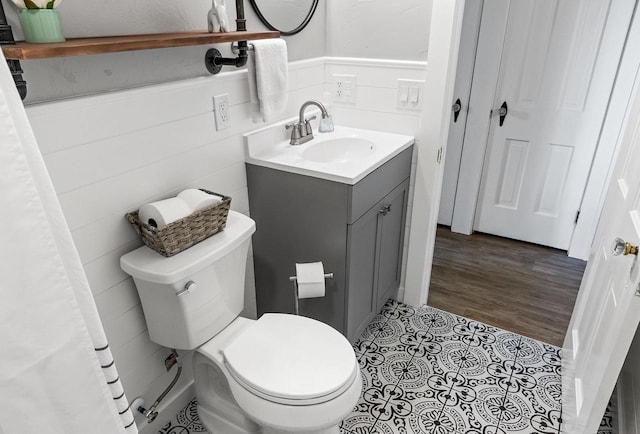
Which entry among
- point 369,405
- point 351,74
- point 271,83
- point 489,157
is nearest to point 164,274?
point 271,83

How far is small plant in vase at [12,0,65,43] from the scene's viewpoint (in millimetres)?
961

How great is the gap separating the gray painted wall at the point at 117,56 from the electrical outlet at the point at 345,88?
69 centimetres

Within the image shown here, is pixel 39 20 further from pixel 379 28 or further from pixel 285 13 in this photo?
pixel 379 28

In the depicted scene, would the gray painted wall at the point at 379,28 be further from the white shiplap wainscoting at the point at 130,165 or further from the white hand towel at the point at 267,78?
the white shiplap wainscoting at the point at 130,165

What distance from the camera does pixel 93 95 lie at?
3.91ft

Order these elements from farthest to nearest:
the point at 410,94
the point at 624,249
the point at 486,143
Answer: the point at 486,143 < the point at 410,94 < the point at 624,249

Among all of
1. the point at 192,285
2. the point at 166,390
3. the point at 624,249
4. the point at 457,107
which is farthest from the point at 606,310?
the point at 457,107

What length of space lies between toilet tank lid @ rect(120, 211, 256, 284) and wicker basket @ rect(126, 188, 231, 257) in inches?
0.8

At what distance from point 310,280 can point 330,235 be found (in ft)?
0.64

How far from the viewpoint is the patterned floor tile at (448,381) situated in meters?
1.71

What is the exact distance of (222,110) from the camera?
1.60 m

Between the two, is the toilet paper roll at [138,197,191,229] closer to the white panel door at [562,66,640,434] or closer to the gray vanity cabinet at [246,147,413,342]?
the gray vanity cabinet at [246,147,413,342]

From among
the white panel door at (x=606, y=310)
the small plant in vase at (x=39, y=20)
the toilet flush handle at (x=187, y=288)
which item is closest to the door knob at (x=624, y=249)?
the white panel door at (x=606, y=310)

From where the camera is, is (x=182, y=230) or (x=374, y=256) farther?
(x=374, y=256)
